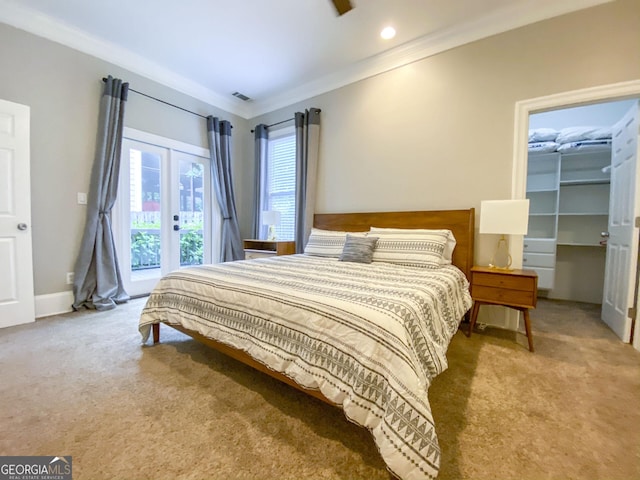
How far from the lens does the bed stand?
962 mm

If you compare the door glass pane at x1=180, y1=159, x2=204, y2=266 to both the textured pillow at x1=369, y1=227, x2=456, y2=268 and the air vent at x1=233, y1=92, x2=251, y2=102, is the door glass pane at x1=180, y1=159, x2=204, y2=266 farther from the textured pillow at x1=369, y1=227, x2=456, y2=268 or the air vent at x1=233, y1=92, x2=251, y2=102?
the textured pillow at x1=369, y1=227, x2=456, y2=268

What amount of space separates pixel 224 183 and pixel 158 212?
1.02 m

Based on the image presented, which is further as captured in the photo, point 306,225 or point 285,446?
point 306,225

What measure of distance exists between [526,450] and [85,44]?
4903 mm

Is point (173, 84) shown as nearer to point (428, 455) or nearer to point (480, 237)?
point (480, 237)

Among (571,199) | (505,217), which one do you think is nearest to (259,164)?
(505,217)

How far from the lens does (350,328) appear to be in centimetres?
116

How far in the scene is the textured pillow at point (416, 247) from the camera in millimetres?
2418

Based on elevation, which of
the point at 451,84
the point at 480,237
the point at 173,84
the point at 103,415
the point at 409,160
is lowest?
the point at 103,415

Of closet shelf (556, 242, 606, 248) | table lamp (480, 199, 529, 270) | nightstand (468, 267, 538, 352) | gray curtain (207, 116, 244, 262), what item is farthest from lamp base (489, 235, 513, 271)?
gray curtain (207, 116, 244, 262)

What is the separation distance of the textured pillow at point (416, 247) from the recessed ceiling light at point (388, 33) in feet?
6.63

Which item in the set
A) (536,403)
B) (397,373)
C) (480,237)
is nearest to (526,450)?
(536,403)

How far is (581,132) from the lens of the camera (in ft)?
11.4

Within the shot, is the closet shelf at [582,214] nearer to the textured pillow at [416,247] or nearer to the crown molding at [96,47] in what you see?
the textured pillow at [416,247]
